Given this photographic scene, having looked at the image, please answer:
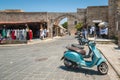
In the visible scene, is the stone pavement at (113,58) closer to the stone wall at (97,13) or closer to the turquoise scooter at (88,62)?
the turquoise scooter at (88,62)

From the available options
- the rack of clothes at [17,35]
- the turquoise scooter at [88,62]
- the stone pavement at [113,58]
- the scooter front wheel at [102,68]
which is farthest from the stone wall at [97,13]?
the scooter front wheel at [102,68]

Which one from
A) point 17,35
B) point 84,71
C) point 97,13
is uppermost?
point 97,13

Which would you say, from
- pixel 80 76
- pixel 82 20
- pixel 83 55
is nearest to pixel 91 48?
pixel 83 55

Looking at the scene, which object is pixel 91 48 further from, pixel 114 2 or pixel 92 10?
pixel 92 10

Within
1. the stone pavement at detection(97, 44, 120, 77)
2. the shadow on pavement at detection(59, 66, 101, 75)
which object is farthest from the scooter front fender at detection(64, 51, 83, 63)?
the stone pavement at detection(97, 44, 120, 77)

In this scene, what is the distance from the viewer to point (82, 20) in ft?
211

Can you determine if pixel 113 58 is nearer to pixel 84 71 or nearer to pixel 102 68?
pixel 84 71

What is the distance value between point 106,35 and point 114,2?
5.01 metres

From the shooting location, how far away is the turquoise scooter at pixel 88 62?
9359 mm

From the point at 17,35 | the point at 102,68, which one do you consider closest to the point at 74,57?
the point at 102,68

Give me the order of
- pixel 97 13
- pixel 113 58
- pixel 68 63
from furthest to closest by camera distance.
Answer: pixel 97 13
pixel 113 58
pixel 68 63

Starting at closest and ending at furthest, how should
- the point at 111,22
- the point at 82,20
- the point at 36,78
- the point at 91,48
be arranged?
the point at 36,78 → the point at 91,48 → the point at 111,22 → the point at 82,20

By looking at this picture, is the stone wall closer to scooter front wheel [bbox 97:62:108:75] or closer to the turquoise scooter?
the turquoise scooter

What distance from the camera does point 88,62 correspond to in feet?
32.2
